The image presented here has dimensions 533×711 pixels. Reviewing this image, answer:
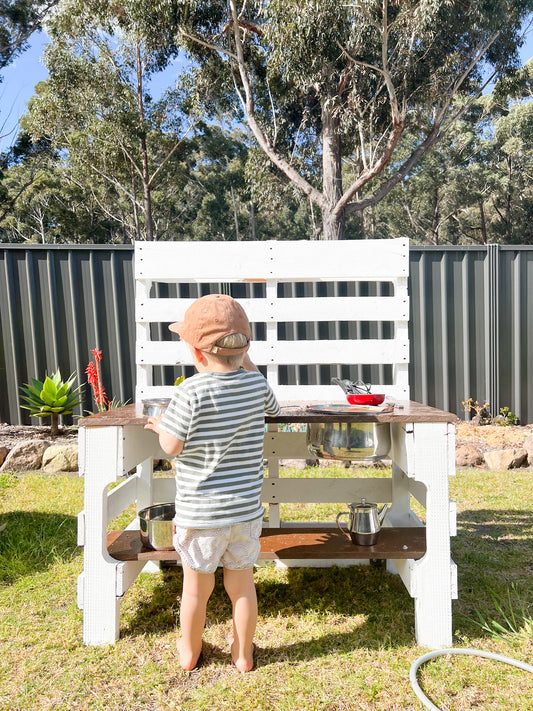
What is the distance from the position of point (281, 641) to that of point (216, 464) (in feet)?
3.07

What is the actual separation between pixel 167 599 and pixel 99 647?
0.52m

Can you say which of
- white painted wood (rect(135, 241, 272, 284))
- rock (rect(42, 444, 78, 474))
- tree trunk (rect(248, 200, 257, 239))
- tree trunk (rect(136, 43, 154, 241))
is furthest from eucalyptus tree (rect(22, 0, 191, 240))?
white painted wood (rect(135, 241, 272, 284))

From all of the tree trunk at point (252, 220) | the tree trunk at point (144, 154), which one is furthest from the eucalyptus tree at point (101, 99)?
the tree trunk at point (252, 220)

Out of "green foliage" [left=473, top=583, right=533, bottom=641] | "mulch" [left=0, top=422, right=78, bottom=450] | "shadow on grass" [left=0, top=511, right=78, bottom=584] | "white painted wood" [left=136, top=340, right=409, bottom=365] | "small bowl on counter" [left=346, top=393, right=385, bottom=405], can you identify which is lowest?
"green foliage" [left=473, top=583, right=533, bottom=641]

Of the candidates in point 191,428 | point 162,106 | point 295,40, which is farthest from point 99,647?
point 162,106

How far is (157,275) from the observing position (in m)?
3.29

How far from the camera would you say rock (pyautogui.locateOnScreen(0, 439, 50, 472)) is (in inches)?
219

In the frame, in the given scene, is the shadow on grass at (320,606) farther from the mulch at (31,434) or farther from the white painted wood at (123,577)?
the mulch at (31,434)

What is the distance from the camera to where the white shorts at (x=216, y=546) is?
2.14 metres

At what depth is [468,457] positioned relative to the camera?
18.3ft

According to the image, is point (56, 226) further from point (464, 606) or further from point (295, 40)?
point (464, 606)

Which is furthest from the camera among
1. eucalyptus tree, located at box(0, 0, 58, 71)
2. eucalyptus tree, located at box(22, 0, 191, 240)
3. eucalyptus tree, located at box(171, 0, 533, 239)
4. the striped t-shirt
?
eucalyptus tree, located at box(0, 0, 58, 71)

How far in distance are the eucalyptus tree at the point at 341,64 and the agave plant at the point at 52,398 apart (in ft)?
29.0

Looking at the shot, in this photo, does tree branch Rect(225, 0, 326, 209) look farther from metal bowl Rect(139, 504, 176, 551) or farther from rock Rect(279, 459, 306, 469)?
metal bowl Rect(139, 504, 176, 551)
